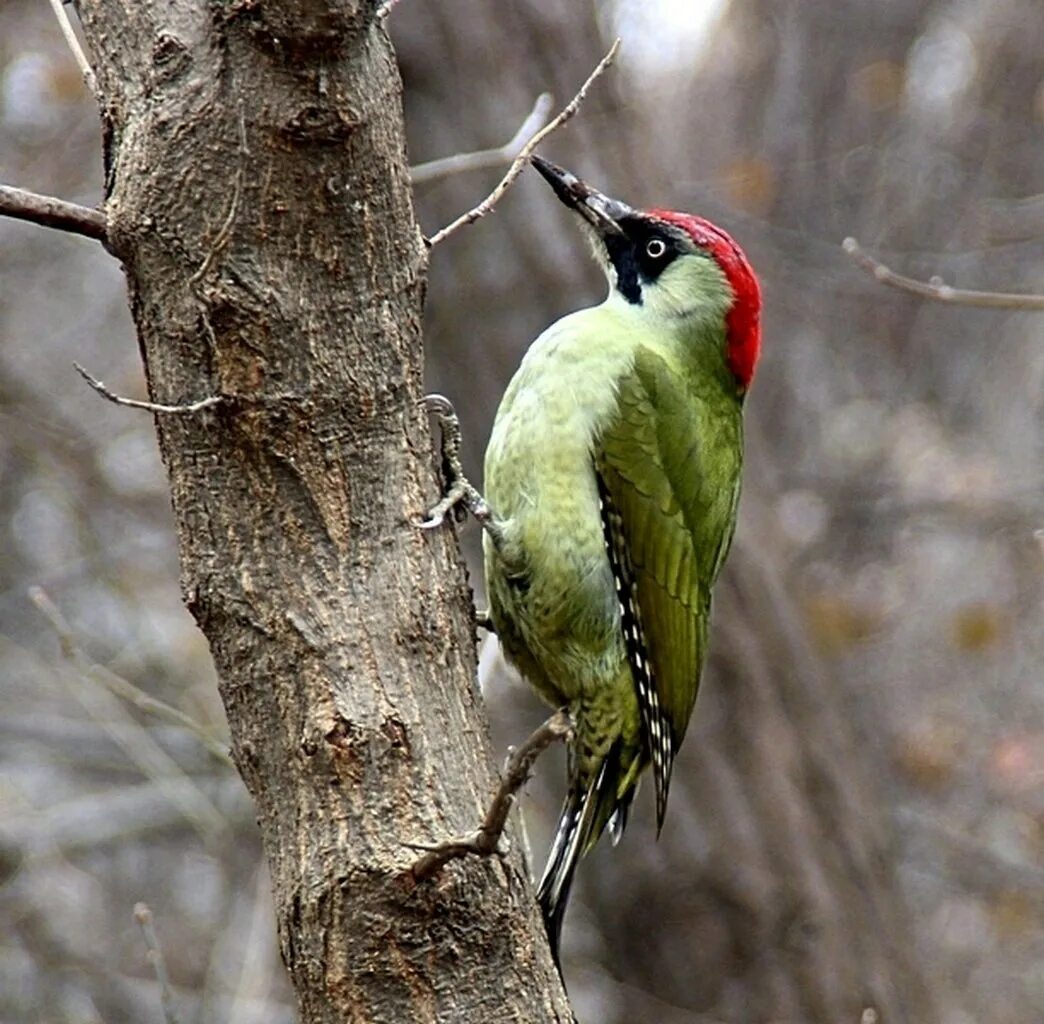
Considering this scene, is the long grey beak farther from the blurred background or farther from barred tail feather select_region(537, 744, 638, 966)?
barred tail feather select_region(537, 744, 638, 966)

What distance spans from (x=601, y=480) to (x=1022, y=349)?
24.5ft

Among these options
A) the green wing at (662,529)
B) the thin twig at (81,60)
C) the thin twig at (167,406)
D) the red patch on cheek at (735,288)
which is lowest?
the green wing at (662,529)

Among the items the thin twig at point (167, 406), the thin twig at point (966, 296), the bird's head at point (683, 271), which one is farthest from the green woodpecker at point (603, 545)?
the thin twig at point (167, 406)

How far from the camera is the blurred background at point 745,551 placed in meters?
5.34

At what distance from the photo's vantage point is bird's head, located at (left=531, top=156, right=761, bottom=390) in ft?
13.7

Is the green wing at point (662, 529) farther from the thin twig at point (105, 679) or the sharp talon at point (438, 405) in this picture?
the thin twig at point (105, 679)

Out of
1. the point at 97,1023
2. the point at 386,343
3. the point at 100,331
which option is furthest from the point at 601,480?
the point at 100,331

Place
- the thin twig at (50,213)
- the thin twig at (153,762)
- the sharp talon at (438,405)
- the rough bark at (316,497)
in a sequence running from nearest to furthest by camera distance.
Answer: the thin twig at (50,213)
the rough bark at (316,497)
the sharp talon at (438,405)
the thin twig at (153,762)

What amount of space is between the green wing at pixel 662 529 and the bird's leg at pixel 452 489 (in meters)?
0.31

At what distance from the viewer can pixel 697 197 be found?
25.1ft

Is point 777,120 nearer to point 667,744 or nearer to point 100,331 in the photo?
point 100,331

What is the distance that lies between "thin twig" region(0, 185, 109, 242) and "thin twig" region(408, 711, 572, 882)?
3.04ft

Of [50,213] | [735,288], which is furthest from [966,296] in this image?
[50,213]

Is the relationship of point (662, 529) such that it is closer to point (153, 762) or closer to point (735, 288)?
point (735, 288)
